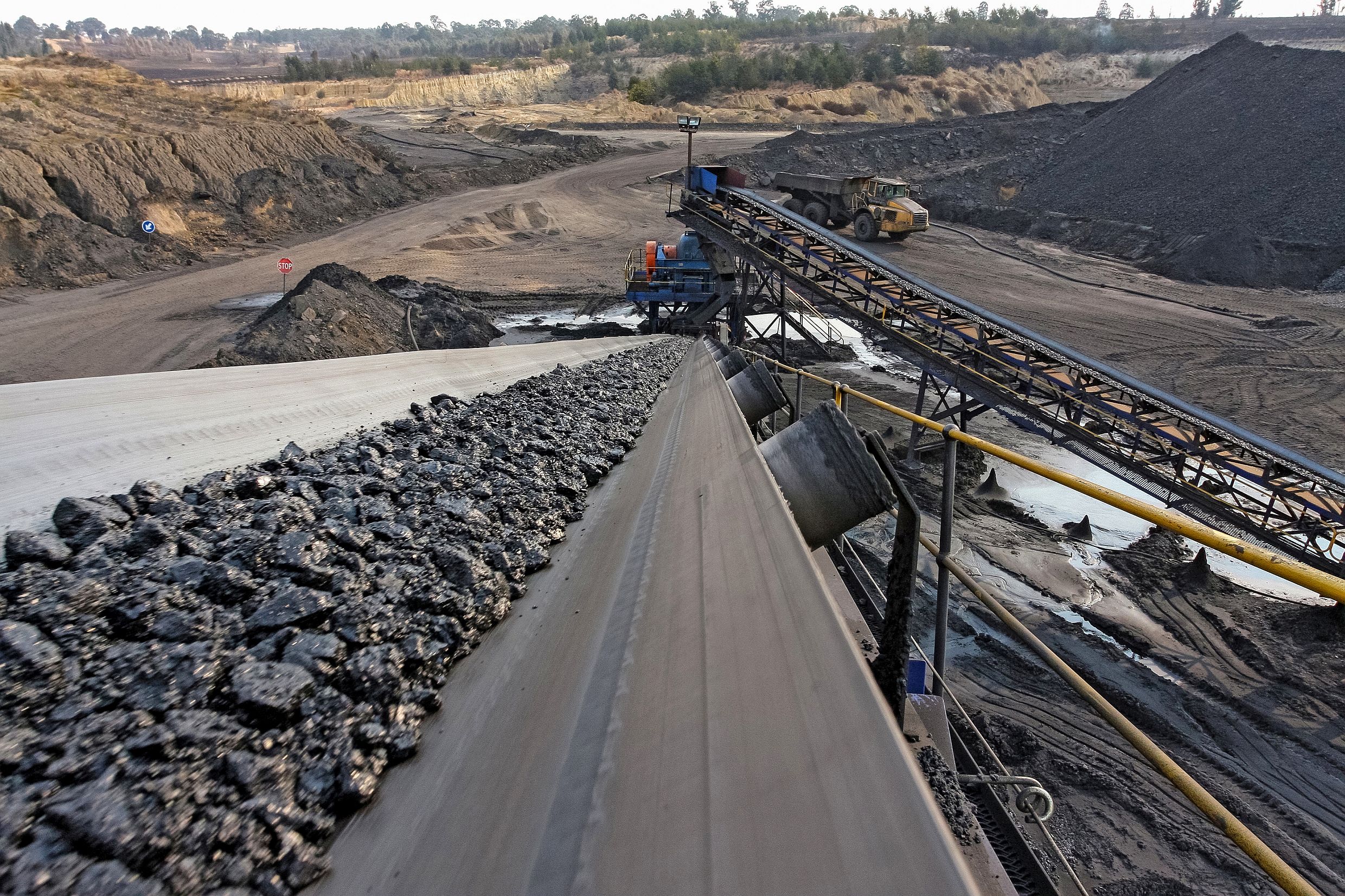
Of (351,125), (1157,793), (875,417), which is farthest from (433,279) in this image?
(351,125)

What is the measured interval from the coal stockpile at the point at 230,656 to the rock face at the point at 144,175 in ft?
70.4

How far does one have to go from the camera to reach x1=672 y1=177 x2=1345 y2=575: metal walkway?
27.1 feet

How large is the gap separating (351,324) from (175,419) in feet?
35.9

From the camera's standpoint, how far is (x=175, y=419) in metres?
4.34

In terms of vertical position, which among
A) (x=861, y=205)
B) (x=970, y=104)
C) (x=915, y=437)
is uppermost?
(x=970, y=104)

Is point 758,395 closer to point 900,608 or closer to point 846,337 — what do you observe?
point 900,608

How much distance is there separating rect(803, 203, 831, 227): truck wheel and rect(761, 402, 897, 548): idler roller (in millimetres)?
25369

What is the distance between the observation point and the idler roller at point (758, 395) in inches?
223

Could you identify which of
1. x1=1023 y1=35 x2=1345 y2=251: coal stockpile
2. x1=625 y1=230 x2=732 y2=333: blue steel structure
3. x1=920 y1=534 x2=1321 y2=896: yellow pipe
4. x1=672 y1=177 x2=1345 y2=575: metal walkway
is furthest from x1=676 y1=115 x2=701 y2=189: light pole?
x1=1023 y1=35 x2=1345 y2=251: coal stockpile

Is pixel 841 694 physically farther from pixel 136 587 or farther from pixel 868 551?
pixel 868 551

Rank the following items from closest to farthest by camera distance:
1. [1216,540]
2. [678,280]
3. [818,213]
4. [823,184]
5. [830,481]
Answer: [1216,540] → [830,481] → [678,280] → [823,184] → [818,213]

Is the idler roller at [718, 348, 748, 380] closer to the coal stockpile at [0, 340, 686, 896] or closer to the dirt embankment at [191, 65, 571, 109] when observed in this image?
the coal stockpile at [0, 340, 686, 896]

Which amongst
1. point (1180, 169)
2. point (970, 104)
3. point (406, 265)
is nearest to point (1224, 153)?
point (1180, 169)

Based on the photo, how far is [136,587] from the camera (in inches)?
91.5
